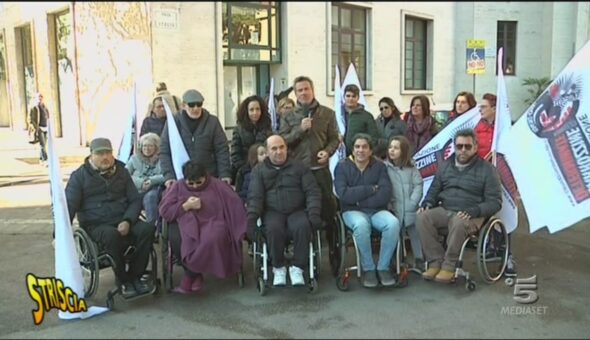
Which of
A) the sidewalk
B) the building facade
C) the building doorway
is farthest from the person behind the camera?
the sidewalk

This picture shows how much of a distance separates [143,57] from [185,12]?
135cm

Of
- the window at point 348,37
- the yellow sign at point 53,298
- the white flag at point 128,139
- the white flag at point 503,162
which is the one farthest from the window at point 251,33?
the yellow sign at point 53,298

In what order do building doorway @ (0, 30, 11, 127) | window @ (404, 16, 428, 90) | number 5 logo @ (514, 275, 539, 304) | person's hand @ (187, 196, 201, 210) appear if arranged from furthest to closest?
window @ (404, 16, 428, 90) → building doorway @ (0, 30, 11, 127) → person's hand @ (187, 196, 201, 210) → number 5 logo @ (514, 275, 539, 304)

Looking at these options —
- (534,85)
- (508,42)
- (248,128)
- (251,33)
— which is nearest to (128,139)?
(248,128)

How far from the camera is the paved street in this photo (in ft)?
12.7

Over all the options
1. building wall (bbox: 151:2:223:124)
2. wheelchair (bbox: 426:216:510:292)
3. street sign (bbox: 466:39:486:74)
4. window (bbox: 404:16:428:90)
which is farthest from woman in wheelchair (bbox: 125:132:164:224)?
window (bbox: 404:16:428:90)

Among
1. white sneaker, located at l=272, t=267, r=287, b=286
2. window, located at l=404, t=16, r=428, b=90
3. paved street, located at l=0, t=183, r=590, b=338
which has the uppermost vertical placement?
window, located at l=404, t=16, r=428, b=90

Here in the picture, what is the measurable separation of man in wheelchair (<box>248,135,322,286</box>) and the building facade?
2666mm

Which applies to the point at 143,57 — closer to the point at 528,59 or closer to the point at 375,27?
the point at 375,27

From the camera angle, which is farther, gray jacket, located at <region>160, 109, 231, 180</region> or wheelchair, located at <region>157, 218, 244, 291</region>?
gray jacket, located at <region>160, 109, 231, 180</region>

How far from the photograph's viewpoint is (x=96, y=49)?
36.9 feet

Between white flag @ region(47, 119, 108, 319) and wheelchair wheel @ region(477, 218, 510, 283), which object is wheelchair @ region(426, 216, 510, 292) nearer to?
wheelchair wheel @ region(477, 218, 510, 283)

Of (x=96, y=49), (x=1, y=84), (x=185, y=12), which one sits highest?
(x=185, y=12)

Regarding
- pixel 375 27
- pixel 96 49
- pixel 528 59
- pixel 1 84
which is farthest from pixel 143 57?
pixel 528 59
